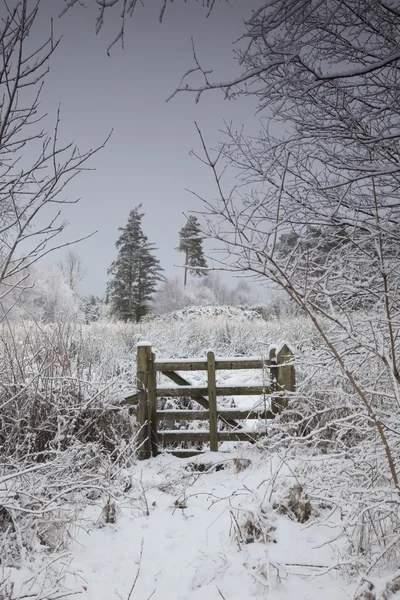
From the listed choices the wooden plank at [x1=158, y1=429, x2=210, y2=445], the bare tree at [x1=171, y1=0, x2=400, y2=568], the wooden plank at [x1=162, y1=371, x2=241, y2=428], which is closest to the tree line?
the wooden plank at [x1=162, y1=371, x2=241, y2=428]

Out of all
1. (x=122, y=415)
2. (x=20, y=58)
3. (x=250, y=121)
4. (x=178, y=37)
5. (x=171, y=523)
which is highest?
(x=250, y=121)

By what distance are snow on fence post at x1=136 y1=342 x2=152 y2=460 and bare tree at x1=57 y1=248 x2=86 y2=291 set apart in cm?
3462

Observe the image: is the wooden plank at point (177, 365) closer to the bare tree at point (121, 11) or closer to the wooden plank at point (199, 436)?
the wooden plank at point (199, 436)

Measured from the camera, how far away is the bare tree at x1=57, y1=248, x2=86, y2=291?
38.1 meters

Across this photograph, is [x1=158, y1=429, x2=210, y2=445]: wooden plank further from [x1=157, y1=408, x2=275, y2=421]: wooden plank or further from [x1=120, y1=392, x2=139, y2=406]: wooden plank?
[x1=120, y1=392, x2=139, y2=406]: wooden plank

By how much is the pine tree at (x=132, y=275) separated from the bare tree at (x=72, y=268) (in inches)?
436

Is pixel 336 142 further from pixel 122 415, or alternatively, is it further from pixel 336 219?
pixel 122 415

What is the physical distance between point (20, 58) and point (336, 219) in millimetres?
2096

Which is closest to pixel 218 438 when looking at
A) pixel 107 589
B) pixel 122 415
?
pixel 122 415

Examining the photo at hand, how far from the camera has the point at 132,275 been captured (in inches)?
1121

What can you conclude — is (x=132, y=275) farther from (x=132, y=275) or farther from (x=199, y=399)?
(x=199, y=399)

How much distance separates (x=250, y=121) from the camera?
11.6 feet

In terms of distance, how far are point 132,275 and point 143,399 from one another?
78.2ft

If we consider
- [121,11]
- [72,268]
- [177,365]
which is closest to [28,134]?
[121,11]
